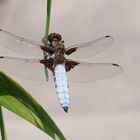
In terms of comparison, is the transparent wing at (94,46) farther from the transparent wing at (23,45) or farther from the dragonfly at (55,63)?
the transparent wing at (23,45)

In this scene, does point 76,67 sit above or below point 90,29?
below

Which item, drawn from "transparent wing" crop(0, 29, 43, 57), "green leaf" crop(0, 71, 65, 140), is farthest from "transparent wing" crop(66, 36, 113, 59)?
"green leaf" crop(0, 71, 65, 140)

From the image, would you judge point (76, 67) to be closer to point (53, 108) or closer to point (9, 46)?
point (9, 46)

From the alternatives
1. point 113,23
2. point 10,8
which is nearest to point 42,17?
point 10,8

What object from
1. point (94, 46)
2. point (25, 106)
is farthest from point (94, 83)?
point (25, 106)

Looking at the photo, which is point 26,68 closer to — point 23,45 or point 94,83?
point 23,45

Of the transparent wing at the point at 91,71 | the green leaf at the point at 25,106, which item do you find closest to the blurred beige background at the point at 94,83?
the transparent wing at the point at 91,71

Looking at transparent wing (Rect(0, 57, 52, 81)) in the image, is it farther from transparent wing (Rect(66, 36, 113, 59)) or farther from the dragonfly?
transparent wing (Rect(66, 36, 113, 59))
